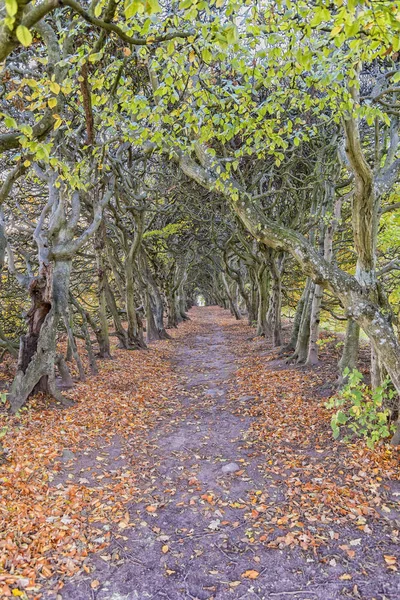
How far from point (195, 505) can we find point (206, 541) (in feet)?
2.41

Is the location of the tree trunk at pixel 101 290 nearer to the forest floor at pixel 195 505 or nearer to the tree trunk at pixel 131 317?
the tree trunk at pixel 131 317

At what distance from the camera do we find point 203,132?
6.06 m

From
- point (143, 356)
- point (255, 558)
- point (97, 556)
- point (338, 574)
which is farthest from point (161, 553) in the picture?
point (143, 356)

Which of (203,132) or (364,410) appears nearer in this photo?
(364,410)

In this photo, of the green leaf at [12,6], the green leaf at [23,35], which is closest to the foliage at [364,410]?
the green leaf at [23,35]

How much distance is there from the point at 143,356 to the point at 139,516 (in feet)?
34.4

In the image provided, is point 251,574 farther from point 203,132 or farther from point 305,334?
point 305,334

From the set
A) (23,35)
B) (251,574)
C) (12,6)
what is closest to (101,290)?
(251,574)

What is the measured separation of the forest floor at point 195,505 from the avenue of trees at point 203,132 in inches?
55.6

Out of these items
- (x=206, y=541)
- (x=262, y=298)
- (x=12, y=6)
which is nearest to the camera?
(x=12, y=6)

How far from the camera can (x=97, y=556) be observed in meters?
4.03

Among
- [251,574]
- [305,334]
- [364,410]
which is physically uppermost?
[305,334]

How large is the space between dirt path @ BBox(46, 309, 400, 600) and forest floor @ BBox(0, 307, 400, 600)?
0.01 m

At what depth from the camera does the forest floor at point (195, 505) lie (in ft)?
12.1
